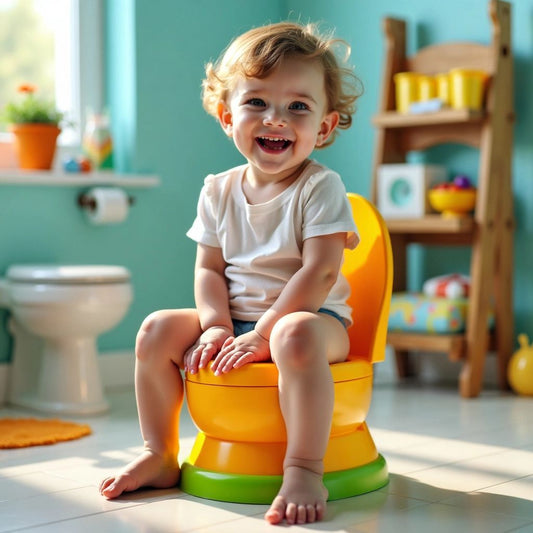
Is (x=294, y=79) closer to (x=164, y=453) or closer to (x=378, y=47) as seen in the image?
(x=164, y=453)

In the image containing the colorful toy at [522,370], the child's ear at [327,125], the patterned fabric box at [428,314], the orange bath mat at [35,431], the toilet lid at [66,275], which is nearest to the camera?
the child's ear at [327,125]

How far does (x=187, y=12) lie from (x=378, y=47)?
0.73m

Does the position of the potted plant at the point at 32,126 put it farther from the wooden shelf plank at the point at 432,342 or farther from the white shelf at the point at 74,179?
the wooden shelf plank at the point at 432,342

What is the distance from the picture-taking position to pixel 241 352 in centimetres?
170

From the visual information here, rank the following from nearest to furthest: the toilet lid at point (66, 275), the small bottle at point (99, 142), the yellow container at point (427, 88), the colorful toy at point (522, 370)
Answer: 1. the toilet lid at point (66, 275)
2. the colorful toy at point (522, 370)
3. the yellow container at point (427, 88)
4. the small bottle at point (99, 142)

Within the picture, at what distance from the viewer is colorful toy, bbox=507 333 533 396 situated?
9.67ft

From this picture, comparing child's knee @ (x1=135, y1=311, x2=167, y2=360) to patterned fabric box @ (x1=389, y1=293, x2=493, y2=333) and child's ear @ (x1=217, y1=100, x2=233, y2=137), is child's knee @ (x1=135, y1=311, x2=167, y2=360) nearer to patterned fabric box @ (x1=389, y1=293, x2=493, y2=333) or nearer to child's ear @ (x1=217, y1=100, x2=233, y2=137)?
child's ear @ (x1=217, y1=100, x2=233, y2=137)

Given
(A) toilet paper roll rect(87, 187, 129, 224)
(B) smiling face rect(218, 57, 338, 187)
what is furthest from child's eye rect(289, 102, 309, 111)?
(A) toilet paper roll rect(87, 187, 129, 224)

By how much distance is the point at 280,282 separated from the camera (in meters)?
1.82

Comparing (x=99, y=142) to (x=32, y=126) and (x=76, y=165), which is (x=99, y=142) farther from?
(x=32, y=126)

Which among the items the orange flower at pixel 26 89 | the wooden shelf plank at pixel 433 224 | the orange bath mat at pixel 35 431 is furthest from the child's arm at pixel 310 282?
the orange flower at pixel 26 89

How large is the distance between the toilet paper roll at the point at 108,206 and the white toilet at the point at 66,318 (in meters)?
0.34

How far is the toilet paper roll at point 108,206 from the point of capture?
10.3ft

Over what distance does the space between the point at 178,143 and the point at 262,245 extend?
69.2 inches
